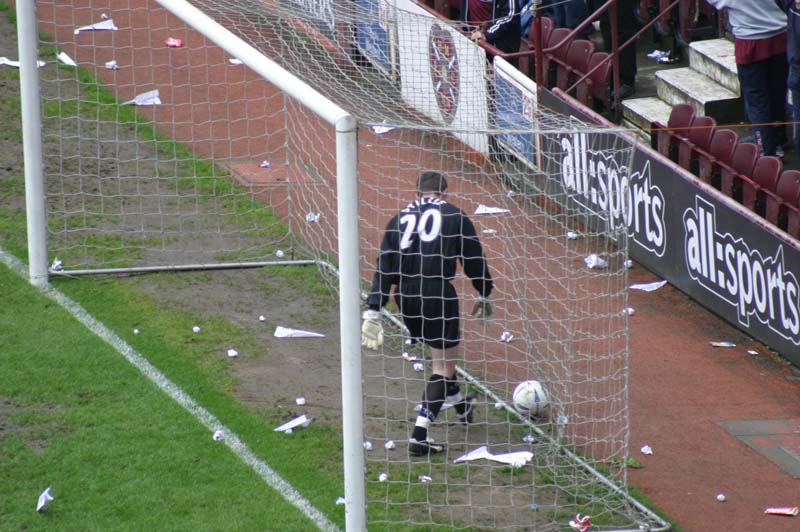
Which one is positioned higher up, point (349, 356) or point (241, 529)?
point (349, 356)

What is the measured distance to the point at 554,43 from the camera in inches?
501

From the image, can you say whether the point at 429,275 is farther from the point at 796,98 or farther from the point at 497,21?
the point at 497,21

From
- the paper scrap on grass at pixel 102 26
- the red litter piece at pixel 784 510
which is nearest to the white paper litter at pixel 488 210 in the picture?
the red litter piece at pixel 784 510

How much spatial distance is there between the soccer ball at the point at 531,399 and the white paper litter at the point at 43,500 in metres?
2.89

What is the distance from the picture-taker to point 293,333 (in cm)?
952

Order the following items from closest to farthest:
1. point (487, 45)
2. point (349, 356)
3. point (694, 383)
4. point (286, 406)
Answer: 1. point (349, 356)
2. point (286, 406)
3. point (694, 383)
4. point (487, 45)

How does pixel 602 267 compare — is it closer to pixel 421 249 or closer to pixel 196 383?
pixel 421 249

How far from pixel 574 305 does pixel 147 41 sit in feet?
21.3

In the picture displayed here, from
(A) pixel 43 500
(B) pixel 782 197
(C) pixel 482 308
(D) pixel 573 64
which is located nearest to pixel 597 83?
(D) pixel 573 64

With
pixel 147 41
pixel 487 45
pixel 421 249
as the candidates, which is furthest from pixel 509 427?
pixel 147 41

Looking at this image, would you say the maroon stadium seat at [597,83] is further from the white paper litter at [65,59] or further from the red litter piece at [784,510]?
the white paper litter at [65,59]

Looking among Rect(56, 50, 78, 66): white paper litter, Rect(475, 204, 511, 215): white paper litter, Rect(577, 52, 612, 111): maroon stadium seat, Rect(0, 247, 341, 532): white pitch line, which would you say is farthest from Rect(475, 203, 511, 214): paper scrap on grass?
Rect(56, 50, 78, 66): white paper litter

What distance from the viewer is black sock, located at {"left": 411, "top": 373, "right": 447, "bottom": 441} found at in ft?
25.5

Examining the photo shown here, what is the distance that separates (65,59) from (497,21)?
482cm
